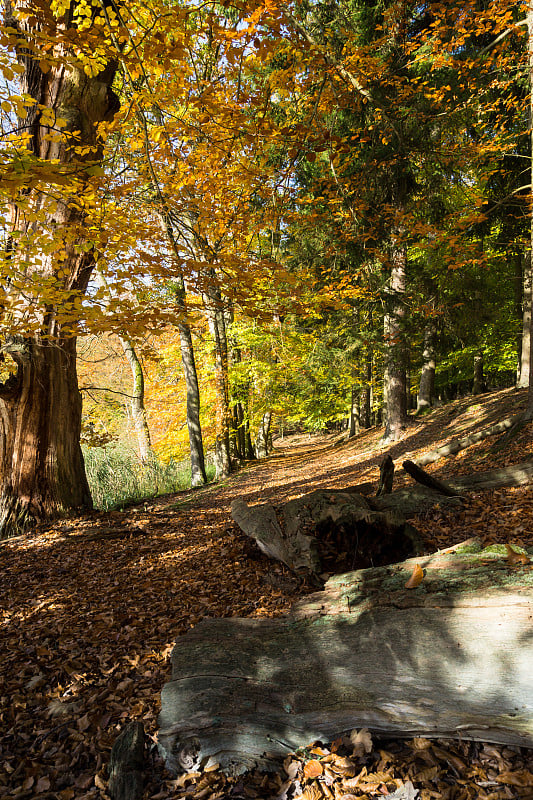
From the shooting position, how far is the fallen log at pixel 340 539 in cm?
380

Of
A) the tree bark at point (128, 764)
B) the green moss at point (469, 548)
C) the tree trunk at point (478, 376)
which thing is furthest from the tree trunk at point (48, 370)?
the tree trunk at point (478, 376)

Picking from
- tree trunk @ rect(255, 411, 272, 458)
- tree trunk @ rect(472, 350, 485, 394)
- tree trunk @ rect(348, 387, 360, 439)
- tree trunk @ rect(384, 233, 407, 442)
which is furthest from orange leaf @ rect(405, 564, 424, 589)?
tree trunk @ rect(255, 411, 272, 458)

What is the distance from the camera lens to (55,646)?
322 centimetres

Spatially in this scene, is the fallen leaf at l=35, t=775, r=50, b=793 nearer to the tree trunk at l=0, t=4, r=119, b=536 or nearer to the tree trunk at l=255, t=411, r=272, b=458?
the tree trunk at l=0, t=4, r=119, b=536

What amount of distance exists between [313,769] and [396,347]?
31.6 feet

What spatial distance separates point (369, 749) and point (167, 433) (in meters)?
17.1

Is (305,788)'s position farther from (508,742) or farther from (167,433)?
(167,433)

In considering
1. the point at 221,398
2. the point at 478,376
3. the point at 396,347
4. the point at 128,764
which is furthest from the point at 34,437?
the point at 478,376

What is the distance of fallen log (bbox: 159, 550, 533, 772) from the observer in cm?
199

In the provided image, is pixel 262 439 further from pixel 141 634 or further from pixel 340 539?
pixel 141 634

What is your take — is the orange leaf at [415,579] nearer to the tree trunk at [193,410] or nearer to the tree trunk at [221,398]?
the tree trunk at [193,410]

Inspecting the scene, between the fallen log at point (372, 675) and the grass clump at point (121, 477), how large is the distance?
21.1ft

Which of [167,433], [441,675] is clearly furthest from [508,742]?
[167,433]

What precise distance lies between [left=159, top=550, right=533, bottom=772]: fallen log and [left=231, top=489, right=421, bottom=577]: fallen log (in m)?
1.14
